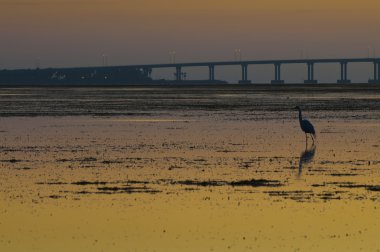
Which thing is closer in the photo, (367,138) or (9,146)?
(9,146)

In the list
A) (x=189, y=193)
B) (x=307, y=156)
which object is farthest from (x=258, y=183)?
(x=307, y=156)

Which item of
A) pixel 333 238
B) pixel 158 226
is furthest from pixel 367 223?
pixel 158 226

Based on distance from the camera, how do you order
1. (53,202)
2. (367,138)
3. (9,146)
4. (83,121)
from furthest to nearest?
(83,121) < (367,138) < (9,146) < (53,202)

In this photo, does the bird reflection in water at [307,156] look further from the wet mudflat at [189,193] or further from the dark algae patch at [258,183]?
the dark algae patch at [258,183]

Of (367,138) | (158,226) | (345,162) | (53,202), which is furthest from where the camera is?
(367,138)

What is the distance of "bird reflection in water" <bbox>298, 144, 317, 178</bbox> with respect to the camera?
21.6m

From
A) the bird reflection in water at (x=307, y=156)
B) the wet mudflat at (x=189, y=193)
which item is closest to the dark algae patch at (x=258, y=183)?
the wet mudflat at (x=189, y=193)

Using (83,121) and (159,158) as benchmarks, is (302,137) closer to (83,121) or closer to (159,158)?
(159,158)

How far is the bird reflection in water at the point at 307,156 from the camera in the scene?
2156 cm

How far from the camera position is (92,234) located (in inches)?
498

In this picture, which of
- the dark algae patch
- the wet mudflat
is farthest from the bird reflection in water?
the dark algae patch

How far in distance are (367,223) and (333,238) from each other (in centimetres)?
123

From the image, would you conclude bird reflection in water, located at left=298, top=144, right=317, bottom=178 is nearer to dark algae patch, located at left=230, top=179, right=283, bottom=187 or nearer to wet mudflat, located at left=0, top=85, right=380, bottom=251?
wet mudflat, located at left=0, top=85, right=380, bottom=251

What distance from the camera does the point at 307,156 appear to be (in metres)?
24.0
